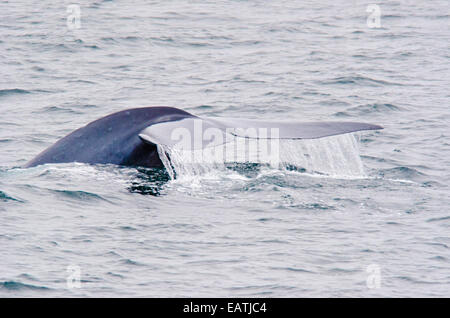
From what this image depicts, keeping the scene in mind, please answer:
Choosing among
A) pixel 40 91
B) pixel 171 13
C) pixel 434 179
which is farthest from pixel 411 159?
pixel 171 13

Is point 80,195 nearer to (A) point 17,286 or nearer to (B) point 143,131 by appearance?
(B) point 143,131

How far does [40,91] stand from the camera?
16375 millimetres

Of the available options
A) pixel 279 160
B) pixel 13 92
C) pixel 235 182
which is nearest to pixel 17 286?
pixel 235 182

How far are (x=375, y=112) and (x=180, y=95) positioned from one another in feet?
11.6

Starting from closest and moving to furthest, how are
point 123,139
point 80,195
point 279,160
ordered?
point 123,139 → point 80,195 → point 279,160

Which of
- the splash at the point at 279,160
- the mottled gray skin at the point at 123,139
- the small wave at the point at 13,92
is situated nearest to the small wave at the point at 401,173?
the splash at the point at 279,160

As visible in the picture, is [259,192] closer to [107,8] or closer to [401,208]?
[401,208]

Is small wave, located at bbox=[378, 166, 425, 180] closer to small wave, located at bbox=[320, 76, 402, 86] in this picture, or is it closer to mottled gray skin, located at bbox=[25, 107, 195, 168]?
mottled gray skin, located at bbox=[25, 107, 195, 168]

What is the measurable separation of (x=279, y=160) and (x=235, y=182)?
1.00m

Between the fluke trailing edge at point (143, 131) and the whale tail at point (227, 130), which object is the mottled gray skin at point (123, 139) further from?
the whale tail at point (227, 130)

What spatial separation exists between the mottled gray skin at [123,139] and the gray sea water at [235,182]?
0.39ft

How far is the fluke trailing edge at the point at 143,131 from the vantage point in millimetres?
7887

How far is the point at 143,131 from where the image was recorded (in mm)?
7805

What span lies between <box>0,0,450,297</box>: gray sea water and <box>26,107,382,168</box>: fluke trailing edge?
0.48 feet
